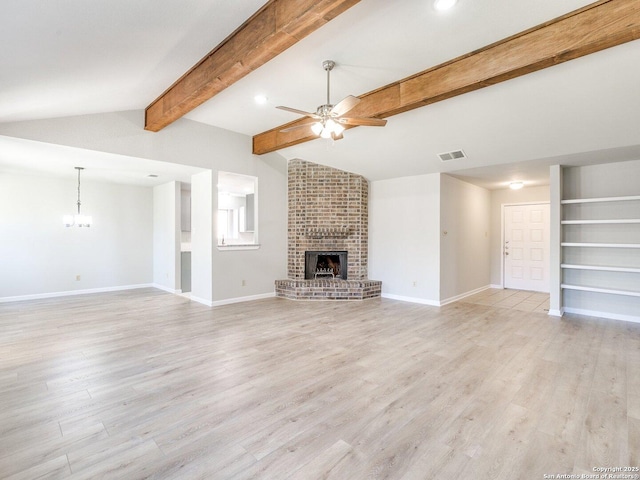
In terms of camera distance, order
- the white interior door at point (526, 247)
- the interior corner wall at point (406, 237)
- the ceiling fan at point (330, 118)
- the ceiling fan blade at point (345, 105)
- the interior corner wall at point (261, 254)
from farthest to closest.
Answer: the white interior door at point (526, 247) → the interior corner wall at point (406, 237) → the interior corner wall at point (261, 254) → the ceiling fan at point (330, 118) → the ceiling fan blade at point (345, 105)

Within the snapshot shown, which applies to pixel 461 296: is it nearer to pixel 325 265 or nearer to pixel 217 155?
pixel 325 265

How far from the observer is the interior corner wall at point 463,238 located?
5.91m

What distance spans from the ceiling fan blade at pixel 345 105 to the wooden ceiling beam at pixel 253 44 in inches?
25.1

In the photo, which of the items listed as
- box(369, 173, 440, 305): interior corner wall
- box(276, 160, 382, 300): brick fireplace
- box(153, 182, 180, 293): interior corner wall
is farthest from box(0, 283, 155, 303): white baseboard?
box(369, 173, 440, 305): interior corner wall

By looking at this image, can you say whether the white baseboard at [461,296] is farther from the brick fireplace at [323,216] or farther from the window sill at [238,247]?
the window sill at [238,247]

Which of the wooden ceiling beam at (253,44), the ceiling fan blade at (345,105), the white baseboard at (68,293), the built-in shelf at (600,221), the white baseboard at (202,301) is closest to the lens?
the wooden ceiling beam at (253,44)

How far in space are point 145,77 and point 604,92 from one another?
4796mm

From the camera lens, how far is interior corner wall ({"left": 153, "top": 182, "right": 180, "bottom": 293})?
695cm

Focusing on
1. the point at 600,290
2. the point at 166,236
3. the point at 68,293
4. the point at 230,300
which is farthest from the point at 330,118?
the point at 68,293

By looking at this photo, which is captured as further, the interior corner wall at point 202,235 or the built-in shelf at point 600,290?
the interior corner wall at point 202,235

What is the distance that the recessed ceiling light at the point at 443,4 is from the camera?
2.31m

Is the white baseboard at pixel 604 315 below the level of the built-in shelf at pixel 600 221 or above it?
below

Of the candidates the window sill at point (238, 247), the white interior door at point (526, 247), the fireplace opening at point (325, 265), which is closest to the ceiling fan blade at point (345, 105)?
the window sill at point (238, 247)

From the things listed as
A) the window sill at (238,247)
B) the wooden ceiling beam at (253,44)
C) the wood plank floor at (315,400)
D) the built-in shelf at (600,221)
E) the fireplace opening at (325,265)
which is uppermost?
the wooden ceiling beam at (253,44)
